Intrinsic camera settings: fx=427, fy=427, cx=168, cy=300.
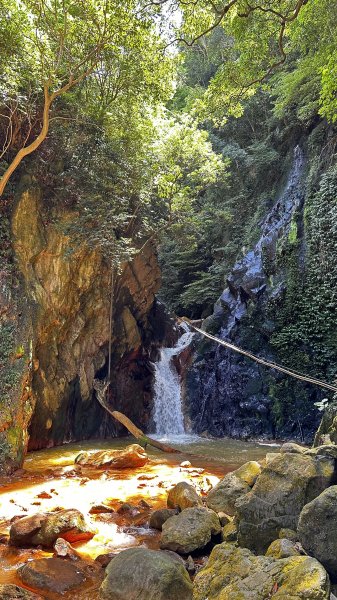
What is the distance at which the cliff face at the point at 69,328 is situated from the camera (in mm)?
9070

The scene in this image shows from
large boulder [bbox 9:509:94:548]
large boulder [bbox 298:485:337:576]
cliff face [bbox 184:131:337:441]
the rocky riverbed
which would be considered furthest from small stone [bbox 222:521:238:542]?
cliff face [bbox 184:131:337:441]

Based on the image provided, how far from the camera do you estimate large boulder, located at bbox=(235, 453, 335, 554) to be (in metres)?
3.70

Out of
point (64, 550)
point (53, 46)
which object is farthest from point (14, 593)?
point (53, 46)

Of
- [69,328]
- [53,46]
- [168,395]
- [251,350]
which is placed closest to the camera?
[53,46]

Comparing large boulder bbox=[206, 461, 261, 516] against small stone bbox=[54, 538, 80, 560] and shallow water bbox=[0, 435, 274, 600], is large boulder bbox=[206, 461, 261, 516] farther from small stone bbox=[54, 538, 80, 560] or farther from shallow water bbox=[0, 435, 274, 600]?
small stone bbox=[54, 538, 80, 560]

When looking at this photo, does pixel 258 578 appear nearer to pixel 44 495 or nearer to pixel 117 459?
pixel 44 495

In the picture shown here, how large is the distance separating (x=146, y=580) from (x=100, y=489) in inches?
131

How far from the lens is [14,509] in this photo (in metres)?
5.26

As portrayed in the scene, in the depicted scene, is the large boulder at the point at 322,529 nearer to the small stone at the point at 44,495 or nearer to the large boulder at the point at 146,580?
the large boulder at the point at 146,580

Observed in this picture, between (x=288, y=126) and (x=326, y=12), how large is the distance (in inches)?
254

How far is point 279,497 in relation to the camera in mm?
3859

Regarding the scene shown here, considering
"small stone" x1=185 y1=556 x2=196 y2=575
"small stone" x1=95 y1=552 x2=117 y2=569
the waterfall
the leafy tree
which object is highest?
the leafy tree

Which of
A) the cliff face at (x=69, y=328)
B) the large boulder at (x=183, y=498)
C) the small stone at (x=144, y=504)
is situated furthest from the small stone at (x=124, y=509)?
the cliff face at (x=69, y=328)

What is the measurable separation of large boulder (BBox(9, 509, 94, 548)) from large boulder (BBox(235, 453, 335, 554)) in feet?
5.41
